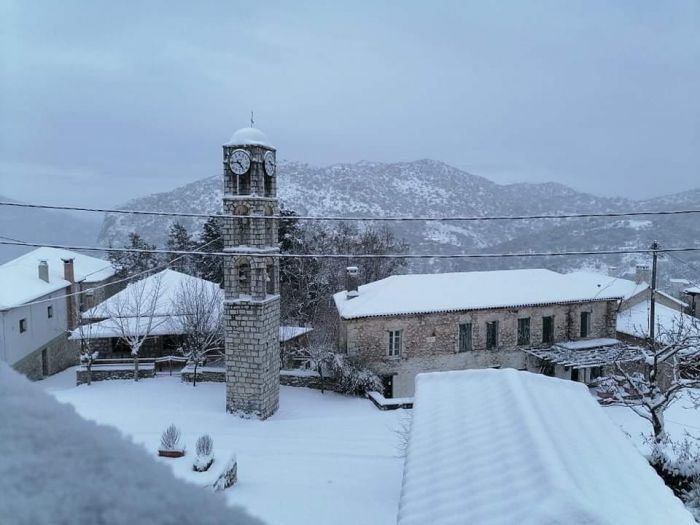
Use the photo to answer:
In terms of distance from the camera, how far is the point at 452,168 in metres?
131

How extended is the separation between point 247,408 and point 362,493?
702cm

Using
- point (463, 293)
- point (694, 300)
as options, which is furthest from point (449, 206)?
point (463, 293)

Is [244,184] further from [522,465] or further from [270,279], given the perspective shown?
[522,465]

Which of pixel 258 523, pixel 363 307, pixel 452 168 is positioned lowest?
pixel 363 307

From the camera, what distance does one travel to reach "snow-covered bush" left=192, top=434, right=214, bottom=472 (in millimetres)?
9875

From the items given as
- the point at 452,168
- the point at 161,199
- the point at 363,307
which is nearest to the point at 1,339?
the point at 363,307

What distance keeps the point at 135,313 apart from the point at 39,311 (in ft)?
19.8

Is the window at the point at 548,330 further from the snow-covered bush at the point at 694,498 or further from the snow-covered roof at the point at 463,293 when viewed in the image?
the snow-covered bush at the point at 694,498

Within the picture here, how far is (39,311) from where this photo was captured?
25484 mm

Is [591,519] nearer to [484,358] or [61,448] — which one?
[61,448]

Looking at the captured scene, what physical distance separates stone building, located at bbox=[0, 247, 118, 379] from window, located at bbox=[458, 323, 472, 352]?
16.5 meters

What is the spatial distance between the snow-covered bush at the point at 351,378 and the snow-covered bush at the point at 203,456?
→ 9424mm

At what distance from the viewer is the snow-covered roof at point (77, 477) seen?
698 millimetres

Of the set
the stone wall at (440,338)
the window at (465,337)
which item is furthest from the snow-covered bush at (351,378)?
the window at (465,337)
